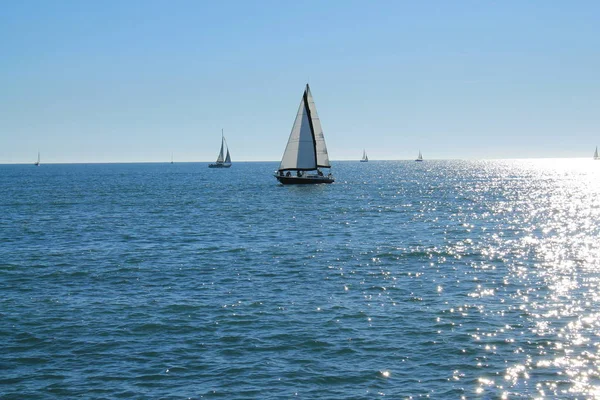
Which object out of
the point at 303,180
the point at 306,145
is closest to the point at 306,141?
the point at 306,145

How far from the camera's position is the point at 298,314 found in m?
29.5

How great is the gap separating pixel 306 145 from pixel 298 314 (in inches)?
3346

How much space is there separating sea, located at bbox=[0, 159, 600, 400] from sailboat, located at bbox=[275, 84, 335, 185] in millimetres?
53157

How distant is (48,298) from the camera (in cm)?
3275

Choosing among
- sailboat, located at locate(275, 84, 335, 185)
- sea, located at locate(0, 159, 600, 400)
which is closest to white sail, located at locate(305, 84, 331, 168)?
sailboat, located at locate(275, 84, 335, 185)

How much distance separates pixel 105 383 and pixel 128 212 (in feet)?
209

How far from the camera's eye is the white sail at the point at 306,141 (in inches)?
4419

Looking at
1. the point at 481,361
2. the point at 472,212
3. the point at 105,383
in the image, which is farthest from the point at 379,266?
the point at 472,212

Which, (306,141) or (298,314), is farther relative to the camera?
(306,141)

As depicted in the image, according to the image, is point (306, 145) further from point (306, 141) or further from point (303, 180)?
point (303, 180)

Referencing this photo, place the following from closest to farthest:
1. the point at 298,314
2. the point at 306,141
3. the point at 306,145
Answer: the point at 298,314 < the point at 306,141 < the point at 306,145

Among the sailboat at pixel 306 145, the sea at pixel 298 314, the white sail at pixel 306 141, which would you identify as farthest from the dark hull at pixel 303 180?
the sea at pixel 298 314

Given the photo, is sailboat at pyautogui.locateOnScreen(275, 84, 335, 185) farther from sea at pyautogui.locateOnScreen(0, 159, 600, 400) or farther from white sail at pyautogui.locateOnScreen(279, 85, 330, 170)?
sea at pyautogui.locateOnScreen(0, 159, 600, 400)

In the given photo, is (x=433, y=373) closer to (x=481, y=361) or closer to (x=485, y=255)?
(x=481, y=361)
